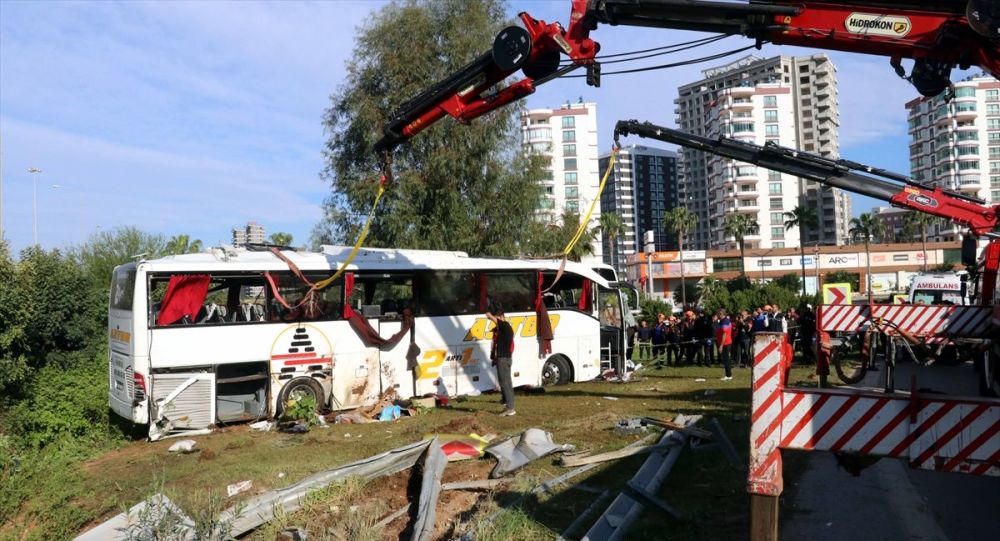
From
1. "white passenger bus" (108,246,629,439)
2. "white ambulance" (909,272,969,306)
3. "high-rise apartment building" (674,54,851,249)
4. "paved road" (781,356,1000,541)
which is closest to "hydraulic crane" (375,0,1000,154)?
"paved road" (781,356,1000,541)

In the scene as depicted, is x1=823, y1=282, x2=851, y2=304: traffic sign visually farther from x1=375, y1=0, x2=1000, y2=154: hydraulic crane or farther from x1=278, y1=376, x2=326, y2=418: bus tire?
x1=278, y1=376, x2=326, y2=418: bus tire

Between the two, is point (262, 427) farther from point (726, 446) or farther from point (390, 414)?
point (726, 446)

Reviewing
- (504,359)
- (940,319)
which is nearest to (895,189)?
(940,319)

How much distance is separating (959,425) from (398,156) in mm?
24738

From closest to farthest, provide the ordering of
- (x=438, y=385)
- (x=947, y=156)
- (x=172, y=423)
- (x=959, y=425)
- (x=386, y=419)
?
(x=959, y=425)
(x=172, y=423)
(x=386, y=419)
(x=438, y=385)
(x=947, y=156)

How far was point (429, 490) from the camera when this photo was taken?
7566mm

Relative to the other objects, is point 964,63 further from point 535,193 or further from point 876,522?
point 535,193

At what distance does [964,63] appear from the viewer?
875 centimetres

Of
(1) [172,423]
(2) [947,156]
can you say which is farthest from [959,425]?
(2) [947,156]

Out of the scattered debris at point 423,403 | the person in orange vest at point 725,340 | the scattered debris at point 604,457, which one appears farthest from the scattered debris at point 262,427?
the person in orange vest at point 725,340

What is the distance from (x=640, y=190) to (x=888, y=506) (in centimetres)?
16467

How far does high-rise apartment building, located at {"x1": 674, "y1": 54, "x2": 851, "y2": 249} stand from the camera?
115 meters

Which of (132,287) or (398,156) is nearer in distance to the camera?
(132,287)

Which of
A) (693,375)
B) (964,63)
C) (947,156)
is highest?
(947,156)
